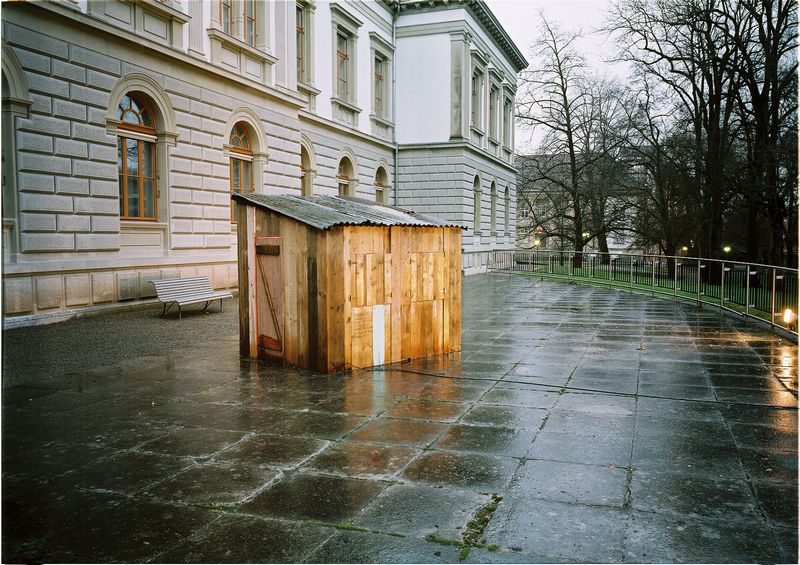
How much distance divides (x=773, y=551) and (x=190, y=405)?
5231 millimetres

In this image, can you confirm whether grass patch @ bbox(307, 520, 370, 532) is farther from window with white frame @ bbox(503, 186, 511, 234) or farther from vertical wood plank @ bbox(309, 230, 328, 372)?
window with white frame @ bbox(503, 186, 511, 234)

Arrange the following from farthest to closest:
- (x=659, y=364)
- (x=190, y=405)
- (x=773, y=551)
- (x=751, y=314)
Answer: (x=751, y=314), (x=659, y=364), (x=190, y=405), (x=773, y=551)

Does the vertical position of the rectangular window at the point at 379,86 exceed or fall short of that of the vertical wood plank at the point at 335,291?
it exceeds it

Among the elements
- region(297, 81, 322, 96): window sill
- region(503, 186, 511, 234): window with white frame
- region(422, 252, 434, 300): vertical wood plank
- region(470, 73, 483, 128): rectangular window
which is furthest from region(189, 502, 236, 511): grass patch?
region(503, 186, 511, 234): window with white frame

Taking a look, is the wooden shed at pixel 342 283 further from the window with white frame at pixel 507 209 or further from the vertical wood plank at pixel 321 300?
the window with white frame at pixel 507 209

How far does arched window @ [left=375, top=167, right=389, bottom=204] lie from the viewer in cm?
3195

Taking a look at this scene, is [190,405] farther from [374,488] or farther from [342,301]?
[374,488]

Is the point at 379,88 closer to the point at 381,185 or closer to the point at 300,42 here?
the point at 381,185

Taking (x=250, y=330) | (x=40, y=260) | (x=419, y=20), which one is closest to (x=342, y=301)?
(x=250, y=330)

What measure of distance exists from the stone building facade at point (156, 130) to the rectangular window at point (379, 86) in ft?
4.35

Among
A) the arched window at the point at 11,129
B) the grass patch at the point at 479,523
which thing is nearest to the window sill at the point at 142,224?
the arched window at the point at 11,129

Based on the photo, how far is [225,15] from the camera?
17.9 metres

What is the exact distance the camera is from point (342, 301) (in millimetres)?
8297

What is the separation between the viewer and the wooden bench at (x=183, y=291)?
13672mm
